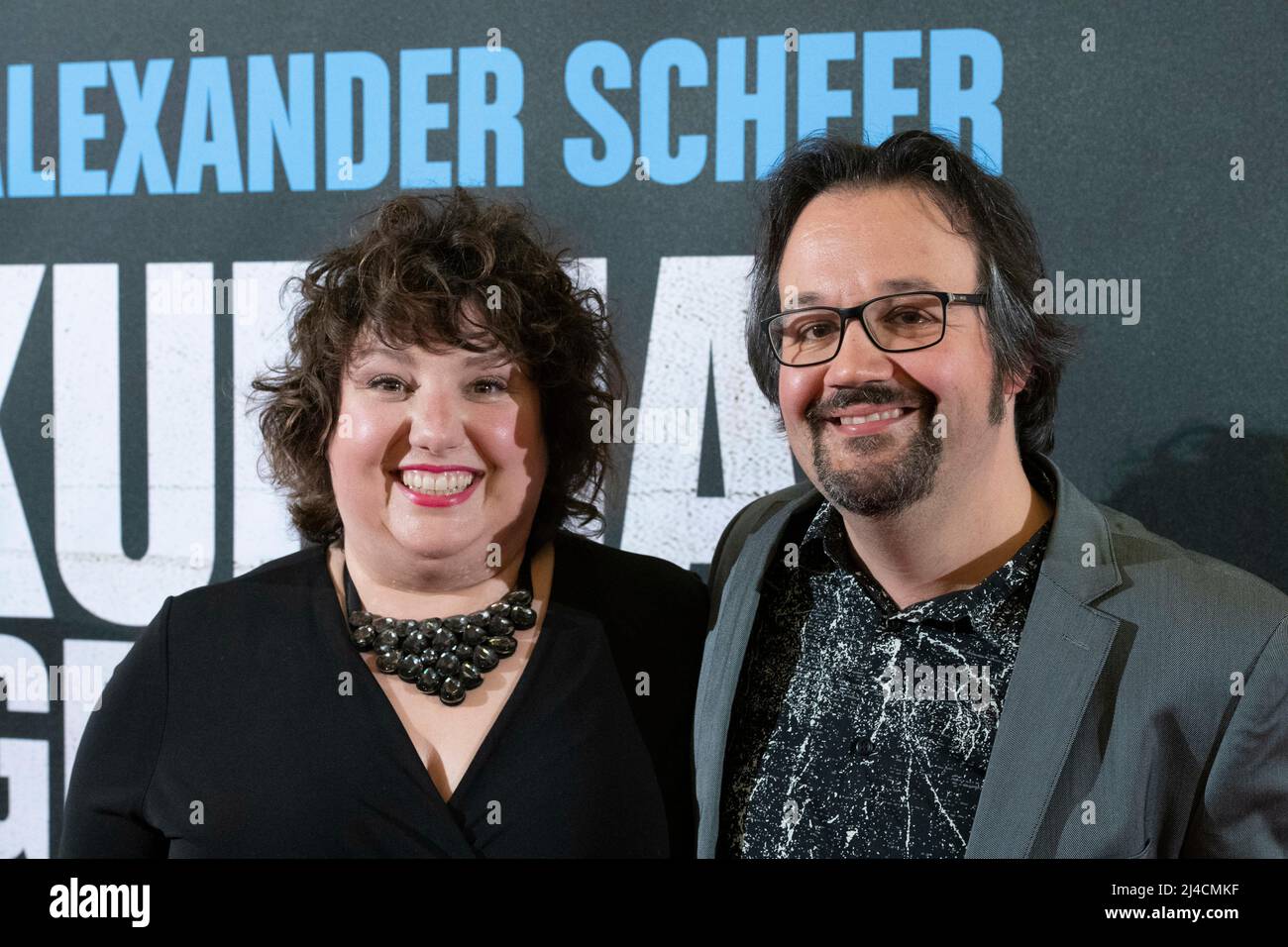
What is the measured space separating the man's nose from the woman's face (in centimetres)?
57

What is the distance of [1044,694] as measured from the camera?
1.59 meters

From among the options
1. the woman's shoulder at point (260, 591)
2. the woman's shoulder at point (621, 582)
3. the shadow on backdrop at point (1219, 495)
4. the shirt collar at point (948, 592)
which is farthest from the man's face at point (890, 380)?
the woman's shoulder at point (260, 591)

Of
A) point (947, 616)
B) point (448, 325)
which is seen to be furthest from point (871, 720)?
point (448, 325)

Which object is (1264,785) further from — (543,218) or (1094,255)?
(543,218)

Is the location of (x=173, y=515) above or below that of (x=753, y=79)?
below

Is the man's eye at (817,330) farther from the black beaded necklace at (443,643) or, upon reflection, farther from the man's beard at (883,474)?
the black beaded necklace at (443,643)

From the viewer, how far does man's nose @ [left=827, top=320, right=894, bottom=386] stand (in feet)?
5.50

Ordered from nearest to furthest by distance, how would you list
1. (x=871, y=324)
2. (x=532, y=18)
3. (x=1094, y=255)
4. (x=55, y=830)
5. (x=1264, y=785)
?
1. (x=1264, y=785)
2. (x=871, y=324)
3. (x=1094, y=255)
4. (x=532, y=18)
5. (x=55, y=830)

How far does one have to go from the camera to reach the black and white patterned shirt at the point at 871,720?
5.45 ft

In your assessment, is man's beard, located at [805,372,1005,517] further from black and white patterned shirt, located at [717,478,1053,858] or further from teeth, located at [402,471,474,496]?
teeth, located at [402,471,474,496]

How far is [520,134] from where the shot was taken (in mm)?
2246

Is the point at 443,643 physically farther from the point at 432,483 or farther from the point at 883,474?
the point at 883,474
